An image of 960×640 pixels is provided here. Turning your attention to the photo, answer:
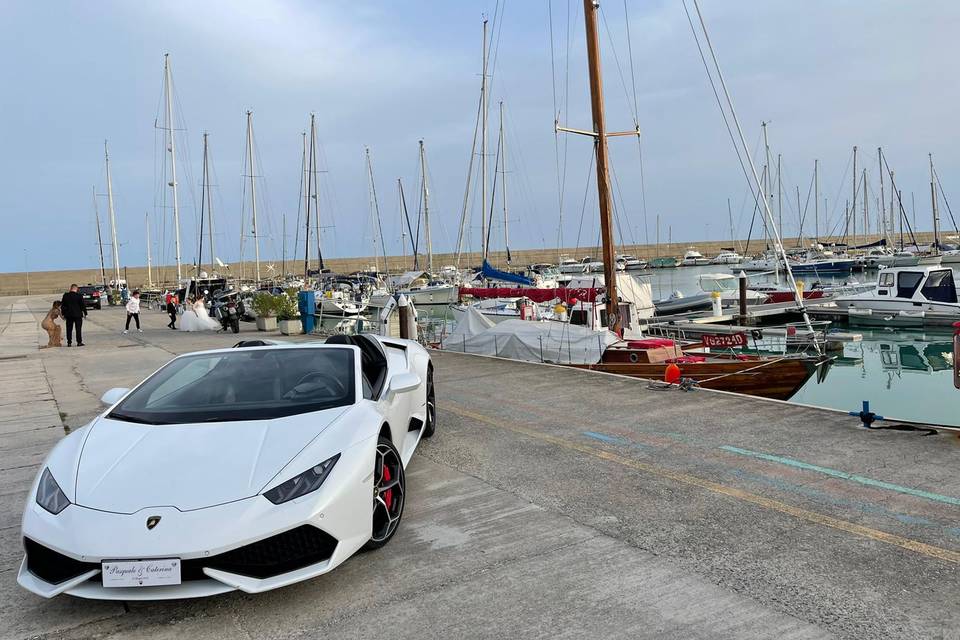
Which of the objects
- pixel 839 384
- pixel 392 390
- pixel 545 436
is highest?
pixel 392 390

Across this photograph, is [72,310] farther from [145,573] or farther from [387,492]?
[145,573]

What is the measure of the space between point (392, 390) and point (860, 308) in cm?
3043

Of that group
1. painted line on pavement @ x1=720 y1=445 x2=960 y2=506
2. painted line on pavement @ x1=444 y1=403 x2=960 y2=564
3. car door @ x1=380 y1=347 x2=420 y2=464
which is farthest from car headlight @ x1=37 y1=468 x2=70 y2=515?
painted line on pavement @ x1=720 y1=445 x2=960 y2=506

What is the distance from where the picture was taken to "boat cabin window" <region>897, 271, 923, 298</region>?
1142 inches

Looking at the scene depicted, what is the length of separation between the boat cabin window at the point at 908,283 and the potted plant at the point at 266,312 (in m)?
24.8

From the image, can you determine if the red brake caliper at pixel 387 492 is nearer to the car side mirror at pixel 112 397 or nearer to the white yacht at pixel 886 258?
the car side mirror at pixel 112 397

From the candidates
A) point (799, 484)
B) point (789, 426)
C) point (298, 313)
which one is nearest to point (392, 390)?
point (799, 484)

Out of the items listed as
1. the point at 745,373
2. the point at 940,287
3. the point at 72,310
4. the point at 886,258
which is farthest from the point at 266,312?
the point at 886,258

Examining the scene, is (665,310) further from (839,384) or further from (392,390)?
(392,390)

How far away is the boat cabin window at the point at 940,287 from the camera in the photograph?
28281 millimetres

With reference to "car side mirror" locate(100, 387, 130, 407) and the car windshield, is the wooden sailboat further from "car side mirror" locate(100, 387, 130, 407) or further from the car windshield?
"car side mirror" locate(100, 387, 130, 407)

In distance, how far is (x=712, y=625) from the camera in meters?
3.39

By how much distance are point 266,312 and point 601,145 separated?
13.4 m

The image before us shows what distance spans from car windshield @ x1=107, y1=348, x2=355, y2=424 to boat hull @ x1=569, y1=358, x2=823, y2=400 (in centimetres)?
836
